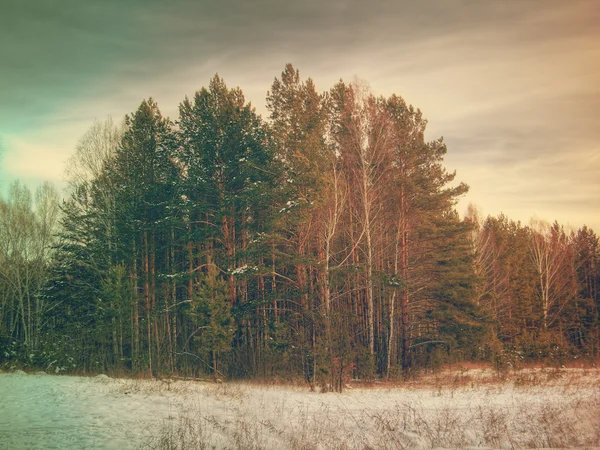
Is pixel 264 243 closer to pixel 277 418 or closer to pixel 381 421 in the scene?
pixel 277 418

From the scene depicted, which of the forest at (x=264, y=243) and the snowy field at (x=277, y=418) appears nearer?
the snowy field at (x=277, y=418)

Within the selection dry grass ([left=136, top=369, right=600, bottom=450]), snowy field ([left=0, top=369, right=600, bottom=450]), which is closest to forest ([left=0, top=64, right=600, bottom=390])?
dry grass ([left=136, top=369, right=600, bottom=450])

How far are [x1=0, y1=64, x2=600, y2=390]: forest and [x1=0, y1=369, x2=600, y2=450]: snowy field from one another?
214 inches

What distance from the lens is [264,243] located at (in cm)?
2284

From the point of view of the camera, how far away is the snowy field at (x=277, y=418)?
8.71 meters

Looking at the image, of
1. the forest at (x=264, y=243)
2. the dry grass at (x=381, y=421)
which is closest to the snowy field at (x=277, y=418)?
the dry grass at (x=381, y=421)

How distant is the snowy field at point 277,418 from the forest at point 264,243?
5.45 m

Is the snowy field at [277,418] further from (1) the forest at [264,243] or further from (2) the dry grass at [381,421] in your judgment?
(1) the forest at [264,243]

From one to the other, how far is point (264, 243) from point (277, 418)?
12.2 m

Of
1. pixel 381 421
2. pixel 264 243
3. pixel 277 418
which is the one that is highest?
pixel 264 243

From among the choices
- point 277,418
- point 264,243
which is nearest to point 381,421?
point 277,418

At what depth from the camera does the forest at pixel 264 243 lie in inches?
891

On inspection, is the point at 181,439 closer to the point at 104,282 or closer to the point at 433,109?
the point at 104,282

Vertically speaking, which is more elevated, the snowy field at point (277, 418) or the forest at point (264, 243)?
the forest at point (264, 243)
